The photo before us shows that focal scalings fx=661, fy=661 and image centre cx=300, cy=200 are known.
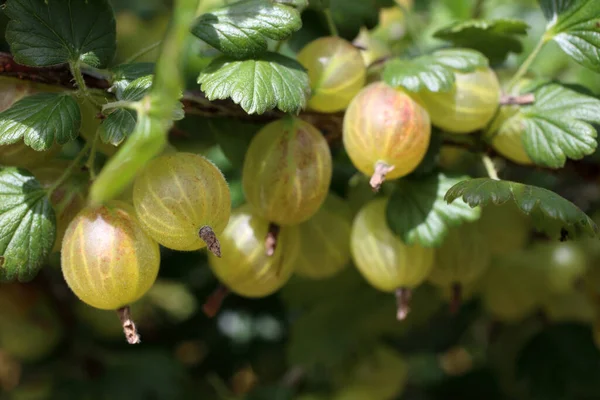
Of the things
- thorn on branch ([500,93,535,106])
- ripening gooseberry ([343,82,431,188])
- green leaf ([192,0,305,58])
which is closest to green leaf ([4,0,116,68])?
green leaf ([192,0,305,58])

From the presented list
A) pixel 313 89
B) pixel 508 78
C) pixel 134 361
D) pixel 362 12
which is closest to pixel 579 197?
pixel 508 78

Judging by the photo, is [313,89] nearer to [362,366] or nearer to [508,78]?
[508,78]

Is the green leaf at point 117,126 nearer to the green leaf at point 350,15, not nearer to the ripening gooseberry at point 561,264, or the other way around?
the green leaf at point 350,15

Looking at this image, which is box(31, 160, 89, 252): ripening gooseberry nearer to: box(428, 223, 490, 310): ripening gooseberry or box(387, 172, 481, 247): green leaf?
box(387, 172, 481, 247): green leaf

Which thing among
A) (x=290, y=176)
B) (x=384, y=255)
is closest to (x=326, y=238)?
(x=384, y=255)

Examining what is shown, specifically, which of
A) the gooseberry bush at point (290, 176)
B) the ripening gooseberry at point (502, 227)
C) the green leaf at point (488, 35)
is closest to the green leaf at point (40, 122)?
the gooseberry bush at point (290, 176)

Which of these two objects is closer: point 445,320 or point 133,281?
point 133,281
